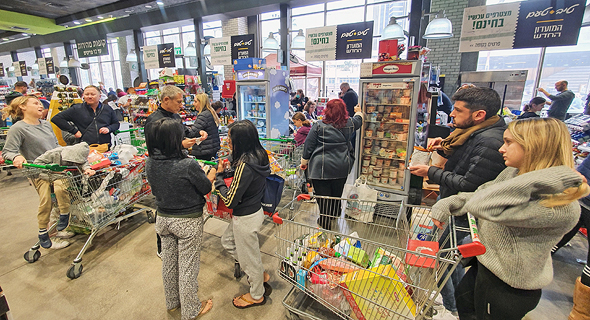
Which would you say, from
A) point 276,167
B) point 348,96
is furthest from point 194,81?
point 276,167

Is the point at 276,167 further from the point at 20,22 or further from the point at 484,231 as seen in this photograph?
the point at 20,22

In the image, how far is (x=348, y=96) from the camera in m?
5.93

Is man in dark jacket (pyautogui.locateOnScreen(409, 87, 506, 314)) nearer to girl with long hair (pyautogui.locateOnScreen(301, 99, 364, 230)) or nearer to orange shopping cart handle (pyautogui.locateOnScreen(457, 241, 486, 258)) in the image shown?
orange shopping cart handle (pyautogui.locateOnScreen(457, 241, 486, 258))

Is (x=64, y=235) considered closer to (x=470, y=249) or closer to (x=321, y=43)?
(x=470, y=249)

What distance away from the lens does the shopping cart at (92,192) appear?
2.80 m

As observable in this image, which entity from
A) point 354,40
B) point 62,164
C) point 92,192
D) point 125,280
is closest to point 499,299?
point 125,280

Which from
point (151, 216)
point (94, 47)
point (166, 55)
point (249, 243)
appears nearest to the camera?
point (249, 243)

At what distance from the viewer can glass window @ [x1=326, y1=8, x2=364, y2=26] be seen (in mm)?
10812

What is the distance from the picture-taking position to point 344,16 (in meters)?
11.2

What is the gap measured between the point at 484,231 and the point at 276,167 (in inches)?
90.9

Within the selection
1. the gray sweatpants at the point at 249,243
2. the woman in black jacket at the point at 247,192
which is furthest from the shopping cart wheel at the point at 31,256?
the gray sweatpants at the point at 249,243

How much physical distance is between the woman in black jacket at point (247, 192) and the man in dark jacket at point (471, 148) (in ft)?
4.52

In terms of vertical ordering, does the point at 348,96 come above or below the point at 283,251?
above

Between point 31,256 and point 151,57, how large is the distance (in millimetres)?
8340
